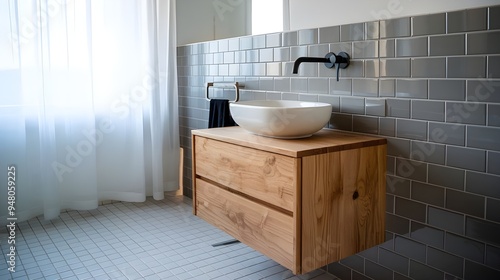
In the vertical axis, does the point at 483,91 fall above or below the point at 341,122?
above

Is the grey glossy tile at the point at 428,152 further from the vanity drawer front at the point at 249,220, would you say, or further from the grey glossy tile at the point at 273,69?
the grey glossy tile at the point at 273,69

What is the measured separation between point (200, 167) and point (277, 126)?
66 centimetres

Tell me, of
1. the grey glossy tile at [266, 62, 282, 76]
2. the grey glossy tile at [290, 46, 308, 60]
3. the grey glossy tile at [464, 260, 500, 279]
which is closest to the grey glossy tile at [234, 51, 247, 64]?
the grey glossy tile at [266, 62, 282, 76]

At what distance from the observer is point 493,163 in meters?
1.59

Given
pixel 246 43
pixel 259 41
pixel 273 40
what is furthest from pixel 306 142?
pixel 246 43

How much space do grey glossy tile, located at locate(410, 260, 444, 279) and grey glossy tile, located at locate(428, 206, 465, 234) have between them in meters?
0.20

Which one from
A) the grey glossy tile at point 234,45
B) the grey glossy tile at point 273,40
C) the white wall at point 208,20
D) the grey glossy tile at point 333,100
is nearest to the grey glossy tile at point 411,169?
the grey glossy tile at point 333,100

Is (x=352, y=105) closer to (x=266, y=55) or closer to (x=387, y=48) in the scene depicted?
(x=387, y=48)

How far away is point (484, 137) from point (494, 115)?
0.09 meters

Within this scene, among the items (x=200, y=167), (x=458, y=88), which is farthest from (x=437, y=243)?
(x=200, y=167)

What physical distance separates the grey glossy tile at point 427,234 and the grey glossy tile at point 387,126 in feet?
1.37

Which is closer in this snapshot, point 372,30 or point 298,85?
point 372,30

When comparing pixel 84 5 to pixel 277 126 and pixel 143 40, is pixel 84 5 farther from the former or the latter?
pixel 277 126

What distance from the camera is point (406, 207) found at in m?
1.91
